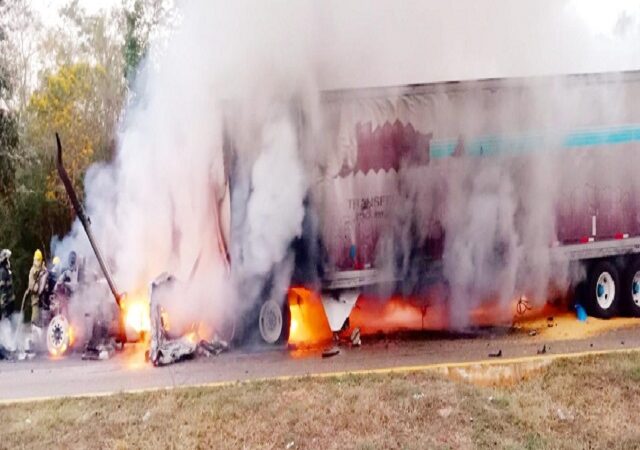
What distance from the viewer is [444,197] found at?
22.1 ft

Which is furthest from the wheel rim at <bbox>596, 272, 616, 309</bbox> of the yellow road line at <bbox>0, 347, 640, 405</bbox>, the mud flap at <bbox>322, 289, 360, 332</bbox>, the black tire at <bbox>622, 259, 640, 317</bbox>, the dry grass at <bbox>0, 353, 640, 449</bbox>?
the mud flap at <bbox>322, 289, 360, 332</bbox>

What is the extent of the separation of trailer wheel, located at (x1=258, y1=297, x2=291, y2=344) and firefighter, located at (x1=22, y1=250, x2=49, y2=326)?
185 centimetres

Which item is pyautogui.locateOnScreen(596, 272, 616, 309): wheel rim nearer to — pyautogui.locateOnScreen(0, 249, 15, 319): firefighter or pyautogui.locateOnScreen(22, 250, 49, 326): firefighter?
pyautogui.locateOnScreen(22, 250, 49, 326): firefighter

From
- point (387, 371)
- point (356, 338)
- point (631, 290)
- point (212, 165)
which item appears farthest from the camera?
point (631, 290)

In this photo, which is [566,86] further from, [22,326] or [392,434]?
[22,326]

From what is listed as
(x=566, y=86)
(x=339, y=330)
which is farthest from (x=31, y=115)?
(x=566, y=86)

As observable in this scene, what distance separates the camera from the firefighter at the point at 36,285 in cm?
606

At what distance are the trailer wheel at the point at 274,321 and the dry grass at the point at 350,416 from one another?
102 cm

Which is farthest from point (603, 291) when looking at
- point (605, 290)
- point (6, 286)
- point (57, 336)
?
point (6, 286)

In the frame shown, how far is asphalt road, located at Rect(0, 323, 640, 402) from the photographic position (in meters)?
5.15

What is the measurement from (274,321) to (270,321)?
0.03 meters

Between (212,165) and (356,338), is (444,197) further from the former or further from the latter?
(212,165)

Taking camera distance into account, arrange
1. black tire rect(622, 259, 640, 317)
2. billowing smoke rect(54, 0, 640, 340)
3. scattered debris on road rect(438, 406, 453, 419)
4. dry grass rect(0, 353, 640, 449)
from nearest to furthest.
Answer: dry grass rect(0, 353, 640, 449)
scattered debris on road rect(438, 406, 453, 419)
billowing smoke rect(54, 0, 640, 340)
black tire rect(622, 259, 640, 317)

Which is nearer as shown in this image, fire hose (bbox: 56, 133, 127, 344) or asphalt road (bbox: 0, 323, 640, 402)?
asphalt road (bbox: 0, 323, 640, 402)
